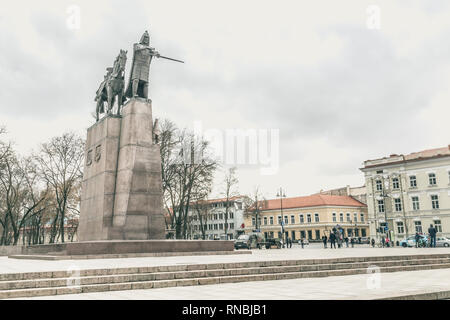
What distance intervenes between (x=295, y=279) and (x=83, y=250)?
25.3 feet

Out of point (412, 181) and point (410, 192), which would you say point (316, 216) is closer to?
point (410, 192)

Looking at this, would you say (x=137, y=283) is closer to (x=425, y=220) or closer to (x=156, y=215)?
(x=156, y=215)

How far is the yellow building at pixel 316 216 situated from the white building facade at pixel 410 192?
1827 cm

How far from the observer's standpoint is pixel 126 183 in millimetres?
17062

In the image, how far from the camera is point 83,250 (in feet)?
46.2

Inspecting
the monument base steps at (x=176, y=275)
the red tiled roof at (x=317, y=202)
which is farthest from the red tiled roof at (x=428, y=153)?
the monument base steps at (x=176, y=275)

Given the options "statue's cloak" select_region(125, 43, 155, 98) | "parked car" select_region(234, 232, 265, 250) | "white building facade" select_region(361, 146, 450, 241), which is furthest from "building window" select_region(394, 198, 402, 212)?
"statue's cloak" select_region(125, 43, 155, 98)

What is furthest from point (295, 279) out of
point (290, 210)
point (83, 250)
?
point (290, 210)

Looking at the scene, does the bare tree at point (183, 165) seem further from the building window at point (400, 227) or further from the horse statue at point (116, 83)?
the building window at point (400, 227)

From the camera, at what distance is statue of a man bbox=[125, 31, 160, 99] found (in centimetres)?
1875

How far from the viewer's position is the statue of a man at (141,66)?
18750 mm
